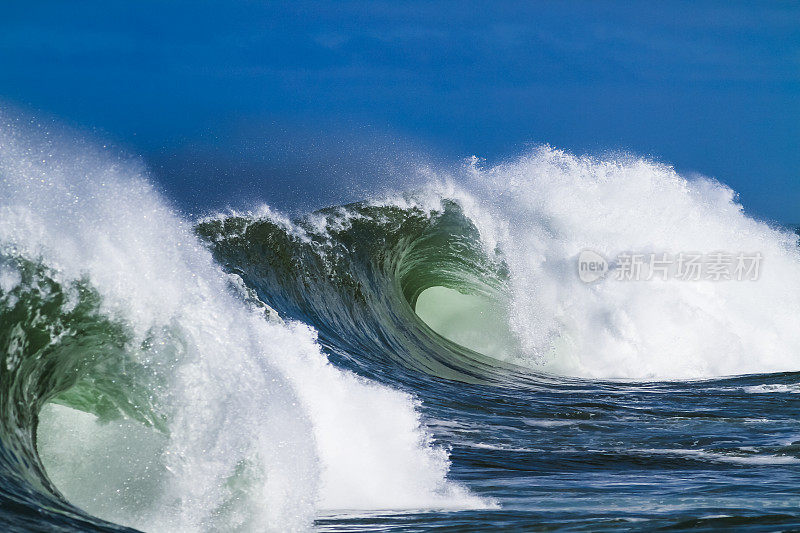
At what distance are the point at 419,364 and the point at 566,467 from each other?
4994 millimetres

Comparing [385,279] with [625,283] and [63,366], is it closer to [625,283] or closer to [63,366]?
[625,283]

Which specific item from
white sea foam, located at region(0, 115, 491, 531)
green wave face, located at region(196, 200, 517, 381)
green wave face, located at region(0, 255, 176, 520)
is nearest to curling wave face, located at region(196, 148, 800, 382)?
green wave face, located at region(196, 200, 517, 381)

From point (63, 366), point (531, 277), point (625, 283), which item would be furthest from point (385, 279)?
point (63, 366)

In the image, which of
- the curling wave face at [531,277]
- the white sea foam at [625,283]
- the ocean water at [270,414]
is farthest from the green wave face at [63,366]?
the white sea foam at [625,283]

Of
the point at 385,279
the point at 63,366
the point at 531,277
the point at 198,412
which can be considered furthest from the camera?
the point at 531,277

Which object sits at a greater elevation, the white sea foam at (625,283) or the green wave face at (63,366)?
the white sea foam at (625,283)

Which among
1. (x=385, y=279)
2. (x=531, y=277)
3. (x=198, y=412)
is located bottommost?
(x=198, y=412)

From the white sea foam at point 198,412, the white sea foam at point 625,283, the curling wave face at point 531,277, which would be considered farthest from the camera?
the white sea foam at point 625,283

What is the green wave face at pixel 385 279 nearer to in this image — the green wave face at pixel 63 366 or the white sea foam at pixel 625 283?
the white sea foam at pixel 625 283

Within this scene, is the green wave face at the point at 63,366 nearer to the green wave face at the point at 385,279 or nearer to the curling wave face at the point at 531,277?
the green wave face at the point at 385,279

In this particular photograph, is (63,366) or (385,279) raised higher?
(385,279)

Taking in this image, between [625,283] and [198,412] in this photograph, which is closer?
[198,412]

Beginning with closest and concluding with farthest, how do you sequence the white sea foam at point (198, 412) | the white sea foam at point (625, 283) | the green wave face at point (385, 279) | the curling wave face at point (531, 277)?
the white sea foam at point (198, 412)
the green wave face at point (385, 279)
the curling wave face at point (531, 277)
the white sea foam at point (625, 283)

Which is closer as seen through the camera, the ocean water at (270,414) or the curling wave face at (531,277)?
the ocean water at (270,414)
